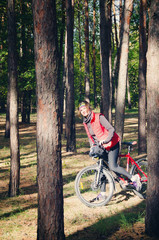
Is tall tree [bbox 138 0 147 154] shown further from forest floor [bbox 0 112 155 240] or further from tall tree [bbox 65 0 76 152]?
forest floor [bbox 0 112 155 240]

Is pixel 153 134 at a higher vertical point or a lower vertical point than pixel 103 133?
higher

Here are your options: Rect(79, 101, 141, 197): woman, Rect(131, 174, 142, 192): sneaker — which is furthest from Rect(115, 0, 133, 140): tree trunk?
Rect(79, 101, 141, 197): woman

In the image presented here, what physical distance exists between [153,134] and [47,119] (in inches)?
71.8

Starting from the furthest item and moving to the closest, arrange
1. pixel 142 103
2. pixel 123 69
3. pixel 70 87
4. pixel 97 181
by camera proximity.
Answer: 1. pixel 70 87
2. pixel 142 103
3. pixel 123 69
4. pixel 97 181

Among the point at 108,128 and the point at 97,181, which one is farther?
the point at 97,181

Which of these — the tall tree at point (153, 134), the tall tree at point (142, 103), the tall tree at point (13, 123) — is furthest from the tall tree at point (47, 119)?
the tall tree at point (142, 103)

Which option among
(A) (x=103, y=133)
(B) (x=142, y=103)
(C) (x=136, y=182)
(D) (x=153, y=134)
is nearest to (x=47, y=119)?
(D) (x=153, y=134)

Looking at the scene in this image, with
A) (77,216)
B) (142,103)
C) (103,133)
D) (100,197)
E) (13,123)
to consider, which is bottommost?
(77,216)

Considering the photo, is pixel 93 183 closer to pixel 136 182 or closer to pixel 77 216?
pixel 77 216

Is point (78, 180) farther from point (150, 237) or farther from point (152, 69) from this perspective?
point (152, 69)

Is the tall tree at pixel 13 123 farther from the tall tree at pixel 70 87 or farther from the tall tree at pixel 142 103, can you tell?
the tall tree at pixel 142 103

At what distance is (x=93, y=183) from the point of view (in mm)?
6418

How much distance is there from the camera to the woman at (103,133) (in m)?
5.90

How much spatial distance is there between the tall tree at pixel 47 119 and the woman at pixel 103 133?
1.73 meters
